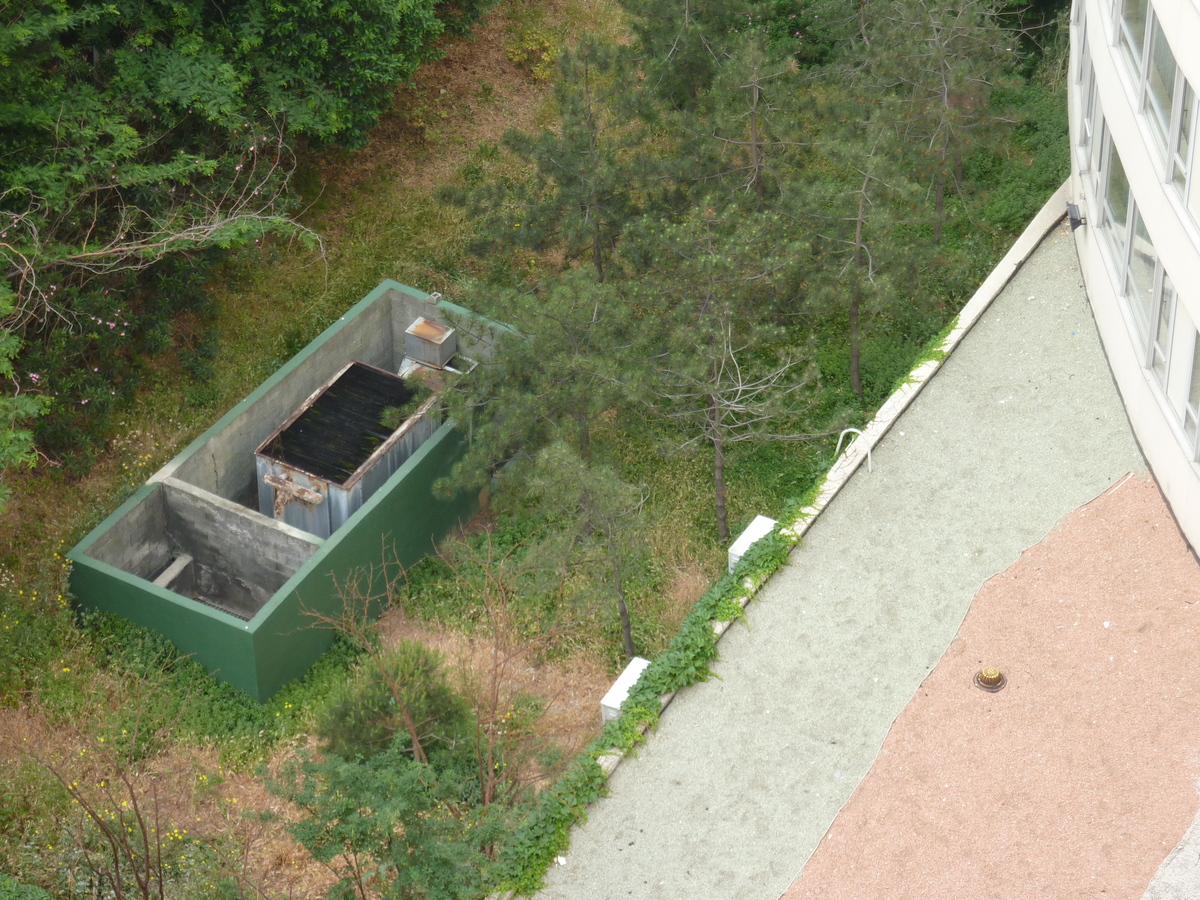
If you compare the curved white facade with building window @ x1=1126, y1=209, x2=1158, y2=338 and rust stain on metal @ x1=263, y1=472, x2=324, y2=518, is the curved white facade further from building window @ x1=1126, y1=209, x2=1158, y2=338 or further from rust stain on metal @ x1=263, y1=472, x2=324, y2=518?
rust stain on metal @ x1=263, y1=472, x2=324, y2=518

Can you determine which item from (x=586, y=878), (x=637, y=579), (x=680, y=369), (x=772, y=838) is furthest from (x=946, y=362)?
(x=586, y=878)

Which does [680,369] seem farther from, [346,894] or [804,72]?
[804,72]

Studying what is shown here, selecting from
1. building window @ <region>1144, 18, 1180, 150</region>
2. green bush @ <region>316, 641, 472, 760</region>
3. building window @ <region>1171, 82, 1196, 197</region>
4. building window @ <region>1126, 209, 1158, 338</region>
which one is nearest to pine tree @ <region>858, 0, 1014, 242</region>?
building window @ <region>1126, 209, 1158, 338</region>

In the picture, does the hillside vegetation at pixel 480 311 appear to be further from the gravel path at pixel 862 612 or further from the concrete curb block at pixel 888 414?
the gravel path at pixel 862 612

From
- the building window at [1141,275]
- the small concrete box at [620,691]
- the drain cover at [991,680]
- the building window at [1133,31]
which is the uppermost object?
the building window at [1133,31]

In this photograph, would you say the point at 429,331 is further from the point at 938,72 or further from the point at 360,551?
the point at 938,72

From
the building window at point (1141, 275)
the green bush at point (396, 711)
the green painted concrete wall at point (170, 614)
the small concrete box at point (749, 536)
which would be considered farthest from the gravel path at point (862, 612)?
the green painted concrete wall at point (170, 614)
